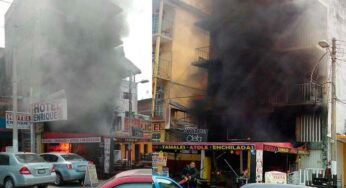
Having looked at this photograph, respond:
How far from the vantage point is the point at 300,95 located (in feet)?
4.10

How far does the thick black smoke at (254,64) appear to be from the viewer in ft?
4.25

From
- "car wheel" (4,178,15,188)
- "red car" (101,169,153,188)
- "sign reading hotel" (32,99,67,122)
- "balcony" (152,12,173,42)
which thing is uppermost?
"balcony" (152,12,173,42)

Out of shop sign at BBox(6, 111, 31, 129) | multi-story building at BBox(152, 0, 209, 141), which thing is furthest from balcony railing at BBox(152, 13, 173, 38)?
shop sign at BBox(6, 111, 31, 129)

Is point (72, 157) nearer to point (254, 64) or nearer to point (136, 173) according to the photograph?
point (136, 173)

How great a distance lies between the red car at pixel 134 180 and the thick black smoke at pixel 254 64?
11.2 inches

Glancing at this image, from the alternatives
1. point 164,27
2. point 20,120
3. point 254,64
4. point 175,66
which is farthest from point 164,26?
point 20,120

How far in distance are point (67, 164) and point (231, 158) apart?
69 centimetres

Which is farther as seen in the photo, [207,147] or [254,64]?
[254,64]

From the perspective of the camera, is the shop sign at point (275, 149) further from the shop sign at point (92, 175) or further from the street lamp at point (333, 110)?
the shop sign at point (92, 175)

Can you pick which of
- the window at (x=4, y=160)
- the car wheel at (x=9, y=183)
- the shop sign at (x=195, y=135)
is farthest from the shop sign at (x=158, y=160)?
the car wheel at (x=9, y=183)

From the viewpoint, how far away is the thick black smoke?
130cm

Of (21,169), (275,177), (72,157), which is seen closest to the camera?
(275,177)

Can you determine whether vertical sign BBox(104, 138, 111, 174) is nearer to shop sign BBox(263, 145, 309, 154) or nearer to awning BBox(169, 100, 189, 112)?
awning BBox(169, 100, 189, 112)

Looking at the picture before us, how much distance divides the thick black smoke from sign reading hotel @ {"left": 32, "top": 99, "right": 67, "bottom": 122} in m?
0.47
